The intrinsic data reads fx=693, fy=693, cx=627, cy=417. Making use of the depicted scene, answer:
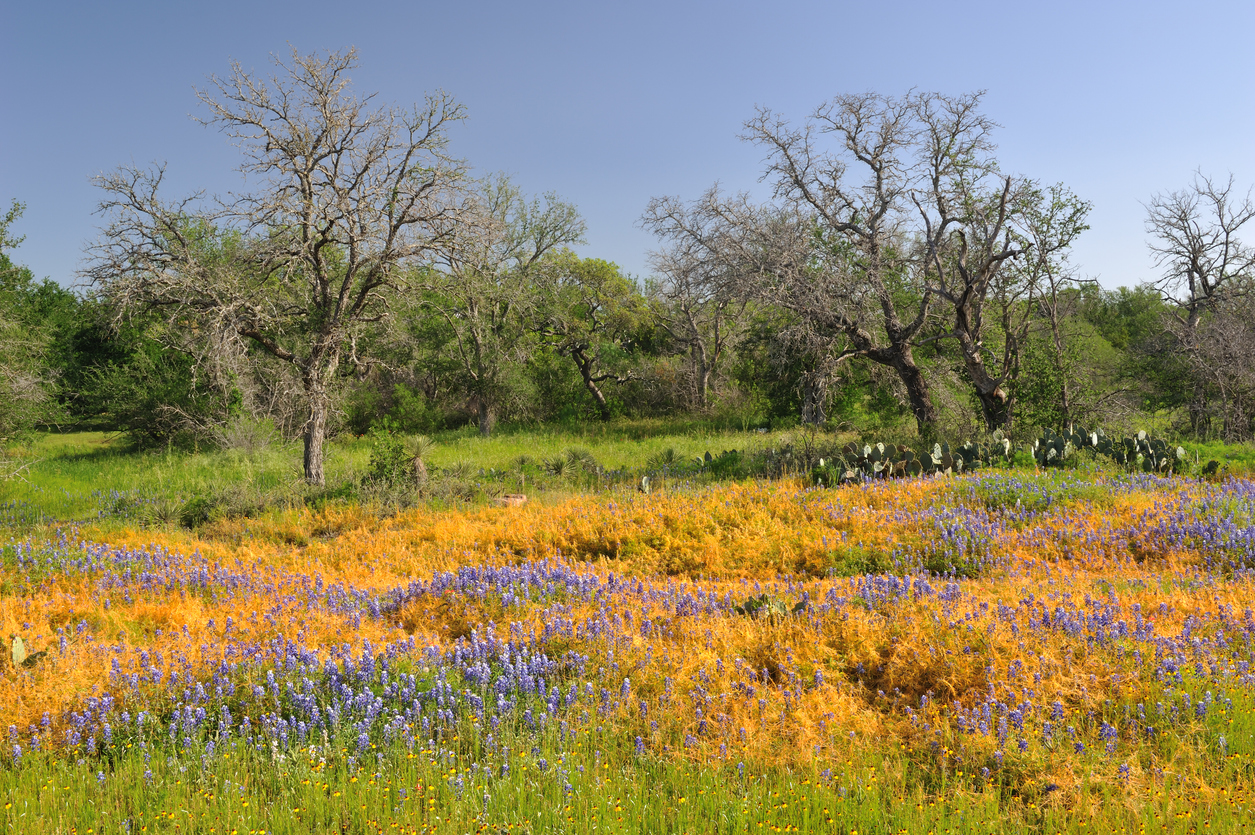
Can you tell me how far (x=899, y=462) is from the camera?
11656 millimetres

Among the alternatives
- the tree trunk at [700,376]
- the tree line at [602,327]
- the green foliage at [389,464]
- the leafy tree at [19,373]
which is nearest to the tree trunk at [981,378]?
the tree line at [602,327]

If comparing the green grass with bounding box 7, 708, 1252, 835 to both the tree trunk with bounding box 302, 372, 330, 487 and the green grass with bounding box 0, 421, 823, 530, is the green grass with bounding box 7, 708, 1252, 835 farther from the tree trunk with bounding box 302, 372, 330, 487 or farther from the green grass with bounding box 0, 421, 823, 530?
the tree trunk with bounding box 302, 372, 330, 487

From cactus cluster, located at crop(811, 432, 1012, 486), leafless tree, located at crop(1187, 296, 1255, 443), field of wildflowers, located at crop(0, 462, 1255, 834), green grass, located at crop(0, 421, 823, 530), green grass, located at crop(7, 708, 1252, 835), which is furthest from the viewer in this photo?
leafless tree, located at crop(1187, 296, 1255, 443)

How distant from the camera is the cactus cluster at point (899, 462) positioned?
36.9 ft

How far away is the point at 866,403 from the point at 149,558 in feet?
68.8

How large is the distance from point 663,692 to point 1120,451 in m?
10.8

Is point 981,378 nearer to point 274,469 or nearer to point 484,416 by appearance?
point 274,469

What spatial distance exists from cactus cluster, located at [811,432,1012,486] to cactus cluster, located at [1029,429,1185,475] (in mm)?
618

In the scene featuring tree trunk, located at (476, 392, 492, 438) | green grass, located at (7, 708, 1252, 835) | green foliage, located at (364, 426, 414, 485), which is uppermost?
tree trunk, located at (476, 392, 492, 438)

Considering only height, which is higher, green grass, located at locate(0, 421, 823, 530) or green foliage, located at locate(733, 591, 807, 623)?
green grass, located at locate(0, 421, 823, 530)

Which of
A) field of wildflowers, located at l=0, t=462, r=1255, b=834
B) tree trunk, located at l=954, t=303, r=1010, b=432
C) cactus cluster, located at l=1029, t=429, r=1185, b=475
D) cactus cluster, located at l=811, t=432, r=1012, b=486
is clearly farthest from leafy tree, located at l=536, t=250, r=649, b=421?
field of wildflowers, located at l=0, t=462, r=1255, b=834

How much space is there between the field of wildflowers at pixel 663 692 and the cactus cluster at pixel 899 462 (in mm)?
3404

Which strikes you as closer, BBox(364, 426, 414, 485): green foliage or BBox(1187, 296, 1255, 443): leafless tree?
BBox(364, 426, 414, 485): green foliage

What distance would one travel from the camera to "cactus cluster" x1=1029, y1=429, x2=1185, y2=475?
11.0 meters
